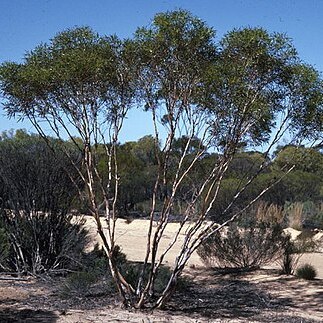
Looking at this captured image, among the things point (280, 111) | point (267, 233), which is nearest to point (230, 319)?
point (280, 111)

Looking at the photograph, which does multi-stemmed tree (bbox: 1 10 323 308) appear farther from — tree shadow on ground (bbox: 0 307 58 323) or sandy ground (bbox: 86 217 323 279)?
sandy ground (bbox: 86 217 323 279)

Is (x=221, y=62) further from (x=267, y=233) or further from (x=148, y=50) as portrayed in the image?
(x=267, y=233)

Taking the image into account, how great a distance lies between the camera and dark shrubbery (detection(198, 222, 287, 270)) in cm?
1578

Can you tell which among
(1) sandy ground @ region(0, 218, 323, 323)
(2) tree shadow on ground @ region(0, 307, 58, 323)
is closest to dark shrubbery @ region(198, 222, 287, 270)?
(1) sandy ground @ region(0, 218, 323, 323)

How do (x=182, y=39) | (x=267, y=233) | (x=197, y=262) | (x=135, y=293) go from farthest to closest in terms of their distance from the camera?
(x=197, y=262) < (x=267, y=233) < (x=135, y=293) < (x=182, y=39)

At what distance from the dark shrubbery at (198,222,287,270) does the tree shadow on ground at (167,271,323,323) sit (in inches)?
23.3

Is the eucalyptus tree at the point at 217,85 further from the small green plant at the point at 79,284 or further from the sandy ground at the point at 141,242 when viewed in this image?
the sandy ground at the point at 141,242

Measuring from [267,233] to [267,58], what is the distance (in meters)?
6.79

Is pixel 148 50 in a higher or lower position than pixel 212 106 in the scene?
higher

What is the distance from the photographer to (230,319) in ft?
34.0

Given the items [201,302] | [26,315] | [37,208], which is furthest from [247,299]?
[37,208]

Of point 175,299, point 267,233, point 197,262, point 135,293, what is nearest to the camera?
point 135,293

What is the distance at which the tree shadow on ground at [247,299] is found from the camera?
35.6ft

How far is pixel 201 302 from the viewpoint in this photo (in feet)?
38.6
